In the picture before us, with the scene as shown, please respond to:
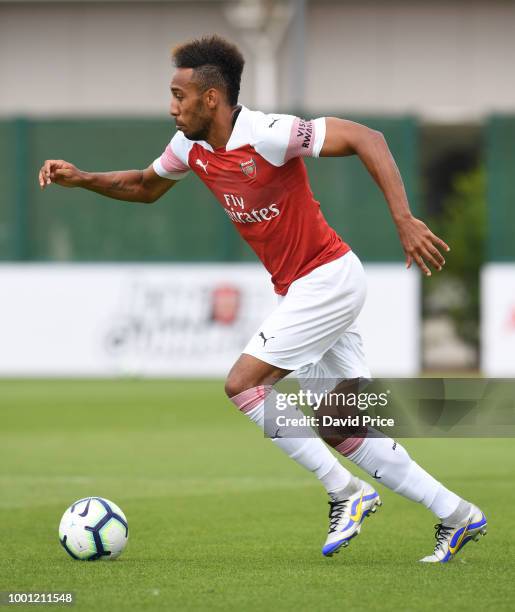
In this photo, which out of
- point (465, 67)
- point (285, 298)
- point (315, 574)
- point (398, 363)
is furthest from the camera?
point (465, 67)

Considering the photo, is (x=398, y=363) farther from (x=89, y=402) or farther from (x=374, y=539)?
(x=374, y=539)

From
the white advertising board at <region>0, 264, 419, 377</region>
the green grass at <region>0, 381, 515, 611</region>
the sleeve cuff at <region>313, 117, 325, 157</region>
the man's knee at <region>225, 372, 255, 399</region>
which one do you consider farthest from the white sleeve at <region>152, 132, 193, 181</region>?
the white advertising board at <region>0, 264, 419, 377</region>

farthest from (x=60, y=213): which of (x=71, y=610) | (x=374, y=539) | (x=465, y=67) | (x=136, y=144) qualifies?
(x=71, y=610)

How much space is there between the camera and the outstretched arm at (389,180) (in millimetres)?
5613

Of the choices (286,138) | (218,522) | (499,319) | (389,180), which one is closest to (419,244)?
(389,180)

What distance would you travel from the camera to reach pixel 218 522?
7.69m

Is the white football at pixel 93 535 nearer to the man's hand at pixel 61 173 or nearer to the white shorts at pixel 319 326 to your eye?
the white shorts at pixel 319 326

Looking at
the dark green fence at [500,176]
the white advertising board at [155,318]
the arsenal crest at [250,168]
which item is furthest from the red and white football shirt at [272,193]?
the dark green fence at [500,176]

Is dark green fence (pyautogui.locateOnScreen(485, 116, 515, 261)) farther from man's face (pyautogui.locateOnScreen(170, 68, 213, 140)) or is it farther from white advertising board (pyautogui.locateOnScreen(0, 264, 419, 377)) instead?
man's face (pyautogui.locateOnScreen(170, 68, 213, 140))

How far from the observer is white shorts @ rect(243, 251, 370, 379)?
6082mm

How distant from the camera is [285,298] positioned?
6.29 m

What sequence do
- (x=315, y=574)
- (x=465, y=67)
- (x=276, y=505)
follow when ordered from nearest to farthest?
(x=315, y=574)
(x=276, y=505)
(x=465, y=67)

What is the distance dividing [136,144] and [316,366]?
46.0 ft

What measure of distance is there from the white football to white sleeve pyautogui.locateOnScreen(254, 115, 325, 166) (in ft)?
6.10
